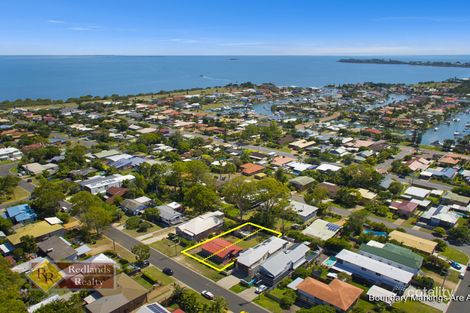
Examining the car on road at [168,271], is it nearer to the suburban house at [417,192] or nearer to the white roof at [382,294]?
the white roof at [382,294]

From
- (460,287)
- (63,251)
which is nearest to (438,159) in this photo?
(460,287)

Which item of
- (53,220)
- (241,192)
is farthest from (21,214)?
(241,192)

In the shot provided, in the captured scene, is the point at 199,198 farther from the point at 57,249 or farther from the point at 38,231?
the point at 38,231

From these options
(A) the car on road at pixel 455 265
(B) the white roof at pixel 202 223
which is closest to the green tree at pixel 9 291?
(B) the white roof at pixel 202 223

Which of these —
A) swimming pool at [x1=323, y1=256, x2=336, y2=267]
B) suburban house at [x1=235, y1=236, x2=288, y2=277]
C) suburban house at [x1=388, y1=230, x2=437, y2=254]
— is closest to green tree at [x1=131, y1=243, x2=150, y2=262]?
suburban house at [x1=235, y1=236, x2=288, y2=277]

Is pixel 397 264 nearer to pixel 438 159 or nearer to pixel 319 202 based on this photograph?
pixel 319 202
